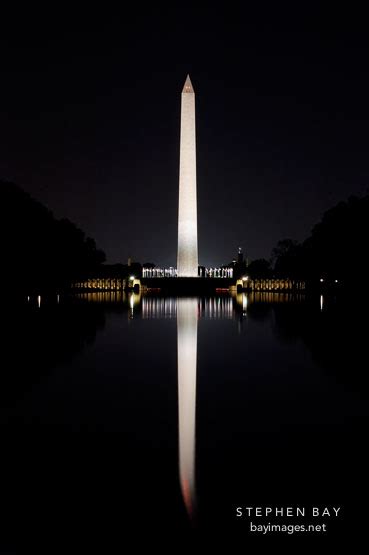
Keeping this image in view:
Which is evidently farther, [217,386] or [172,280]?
[172,280]

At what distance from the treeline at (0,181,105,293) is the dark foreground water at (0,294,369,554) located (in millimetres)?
25585

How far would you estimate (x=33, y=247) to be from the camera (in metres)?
40.5

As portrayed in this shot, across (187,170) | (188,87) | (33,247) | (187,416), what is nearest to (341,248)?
(187,170)

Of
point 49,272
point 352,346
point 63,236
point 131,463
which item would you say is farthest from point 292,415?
point 63,236

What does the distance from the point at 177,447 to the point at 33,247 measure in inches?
1425

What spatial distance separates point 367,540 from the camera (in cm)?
405

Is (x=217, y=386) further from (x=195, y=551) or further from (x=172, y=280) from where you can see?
(x=172, y=280)

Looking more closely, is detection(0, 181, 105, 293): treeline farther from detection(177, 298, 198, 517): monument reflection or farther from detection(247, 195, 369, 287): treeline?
detection(177, 298, 198, 517): monument reflection

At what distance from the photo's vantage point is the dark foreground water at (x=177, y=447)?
13.8ft

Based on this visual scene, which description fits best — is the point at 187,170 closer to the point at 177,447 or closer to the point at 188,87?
the point at 188,87

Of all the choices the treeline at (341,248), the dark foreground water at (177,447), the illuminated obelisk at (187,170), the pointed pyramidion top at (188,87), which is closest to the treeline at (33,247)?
the illuminated obelisk at (187,170)

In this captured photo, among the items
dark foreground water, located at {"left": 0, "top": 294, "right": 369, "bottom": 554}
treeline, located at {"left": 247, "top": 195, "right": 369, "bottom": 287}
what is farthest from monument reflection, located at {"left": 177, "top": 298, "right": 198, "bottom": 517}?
treeline, located at {"left": 247, "top": 195, "right": 369, "bottom": 287}

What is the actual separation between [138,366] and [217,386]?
86.2 inches

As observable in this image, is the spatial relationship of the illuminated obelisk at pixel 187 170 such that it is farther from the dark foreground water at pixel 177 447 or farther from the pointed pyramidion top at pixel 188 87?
the dark foreground water at pixel 177 447
